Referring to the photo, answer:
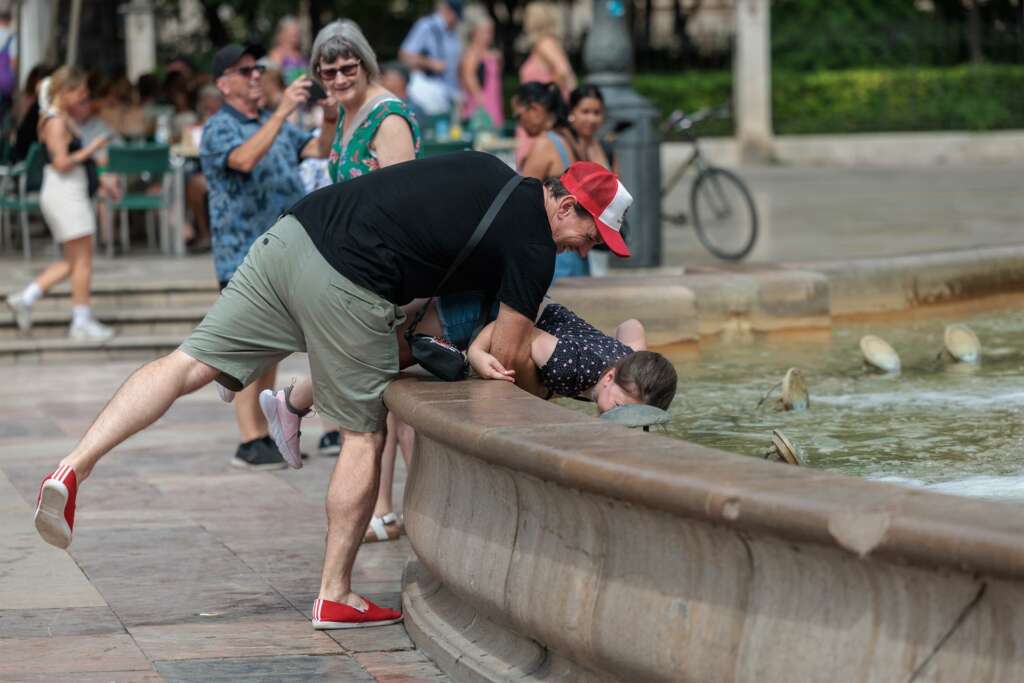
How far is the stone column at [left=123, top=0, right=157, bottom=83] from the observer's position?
25.1 meters

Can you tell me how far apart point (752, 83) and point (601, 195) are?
71.5 feet

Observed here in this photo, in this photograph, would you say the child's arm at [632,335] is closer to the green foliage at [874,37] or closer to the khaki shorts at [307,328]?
the khaki shorts at [307,328]

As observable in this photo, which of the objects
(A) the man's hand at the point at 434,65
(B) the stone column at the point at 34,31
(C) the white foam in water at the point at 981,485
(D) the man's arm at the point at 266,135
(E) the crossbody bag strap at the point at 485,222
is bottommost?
(C) the white foam in water at the point at 981,485

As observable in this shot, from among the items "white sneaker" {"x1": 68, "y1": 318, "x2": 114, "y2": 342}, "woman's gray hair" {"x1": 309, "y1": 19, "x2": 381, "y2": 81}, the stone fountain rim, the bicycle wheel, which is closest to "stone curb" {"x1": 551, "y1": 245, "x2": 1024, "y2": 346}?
"woman's gray hair" {"x1": 309, "y1": 19, "x2": 381, "y2": 81}

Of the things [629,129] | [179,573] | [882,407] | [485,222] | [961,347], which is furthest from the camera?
[629,129]

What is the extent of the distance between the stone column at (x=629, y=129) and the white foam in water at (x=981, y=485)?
7104 millimetres

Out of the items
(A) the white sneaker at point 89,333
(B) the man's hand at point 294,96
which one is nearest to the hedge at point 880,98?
(A) the white sneaker at point 89,333

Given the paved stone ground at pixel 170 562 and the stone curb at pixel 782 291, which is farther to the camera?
the stone curb at pixel 782 291

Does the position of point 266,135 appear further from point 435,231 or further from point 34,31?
point 34,31

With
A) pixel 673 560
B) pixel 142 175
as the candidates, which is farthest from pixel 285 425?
pixel 142 175

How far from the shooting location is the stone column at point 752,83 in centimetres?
2653

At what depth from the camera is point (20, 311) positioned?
38.2 ft

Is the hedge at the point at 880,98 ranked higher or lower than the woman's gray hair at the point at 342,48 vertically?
lower

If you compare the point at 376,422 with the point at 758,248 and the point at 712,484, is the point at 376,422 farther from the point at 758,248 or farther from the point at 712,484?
the point at 758,248
